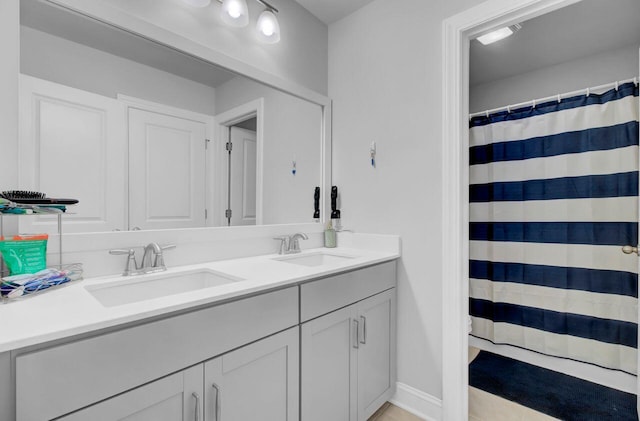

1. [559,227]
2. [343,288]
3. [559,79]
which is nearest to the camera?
[343,288]

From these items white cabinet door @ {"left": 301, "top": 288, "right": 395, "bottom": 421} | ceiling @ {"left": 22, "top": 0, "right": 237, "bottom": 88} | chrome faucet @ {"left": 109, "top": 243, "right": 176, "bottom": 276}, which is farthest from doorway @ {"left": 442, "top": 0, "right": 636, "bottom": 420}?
chrome faucet @ {"left": 109, "top": 243, "right": 176, "bottom": 276}

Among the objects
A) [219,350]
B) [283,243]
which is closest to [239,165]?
[283,243]

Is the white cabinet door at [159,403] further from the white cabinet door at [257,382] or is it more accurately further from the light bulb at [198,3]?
the light bulb at [198,3]

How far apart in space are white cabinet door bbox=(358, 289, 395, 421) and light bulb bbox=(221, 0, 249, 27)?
154 cm

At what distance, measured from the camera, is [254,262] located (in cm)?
153

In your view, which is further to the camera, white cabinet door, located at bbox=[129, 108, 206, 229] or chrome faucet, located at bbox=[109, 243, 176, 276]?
white cabinet door, located at bbox=[129, 108, 206, 229]

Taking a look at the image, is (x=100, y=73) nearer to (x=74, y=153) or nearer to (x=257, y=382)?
(x=74, y=153)

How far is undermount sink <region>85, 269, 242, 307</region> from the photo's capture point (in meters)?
1.09

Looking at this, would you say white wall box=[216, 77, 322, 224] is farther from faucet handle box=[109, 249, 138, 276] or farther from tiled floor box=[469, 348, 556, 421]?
tiled floor box=[469, 348, 556, 421]

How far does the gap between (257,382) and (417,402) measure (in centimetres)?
109

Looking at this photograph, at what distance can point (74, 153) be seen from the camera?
3.83 ft

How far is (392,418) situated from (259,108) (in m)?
1.83

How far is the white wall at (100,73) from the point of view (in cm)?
110

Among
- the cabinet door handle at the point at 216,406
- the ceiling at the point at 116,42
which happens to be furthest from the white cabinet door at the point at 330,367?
the ceiling at the point at 116,42
